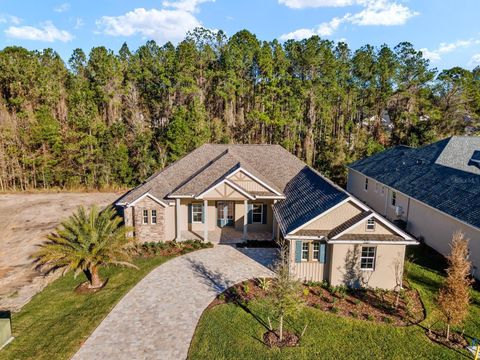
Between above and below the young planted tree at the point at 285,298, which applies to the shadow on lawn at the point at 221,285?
below

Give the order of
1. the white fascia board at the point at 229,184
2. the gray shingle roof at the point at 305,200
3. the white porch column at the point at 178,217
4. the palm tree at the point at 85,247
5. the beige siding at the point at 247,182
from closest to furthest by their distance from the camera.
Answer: the palm tree at the point at 85,247 → the gray shingle roof at the point at 305,200 → the white fascia board at the point at 229,184 → the white porch column at the point at 178,217 → the beige siding at the point at 247,182

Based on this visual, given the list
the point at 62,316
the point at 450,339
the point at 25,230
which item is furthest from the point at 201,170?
the point at 450,339

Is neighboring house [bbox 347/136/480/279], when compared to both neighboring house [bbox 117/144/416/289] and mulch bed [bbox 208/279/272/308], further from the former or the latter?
mulch bed [bbox 208/279/272/308]

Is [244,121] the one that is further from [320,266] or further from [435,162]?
[320,266]

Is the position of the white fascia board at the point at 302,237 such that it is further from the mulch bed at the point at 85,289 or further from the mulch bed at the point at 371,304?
the mulch bed at the point at 85,289

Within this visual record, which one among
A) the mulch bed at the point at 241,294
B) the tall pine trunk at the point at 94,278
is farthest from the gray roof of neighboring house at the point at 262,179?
the tall pine trunk at the point at 94,278

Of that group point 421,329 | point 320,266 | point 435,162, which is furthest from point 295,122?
point 421,329
